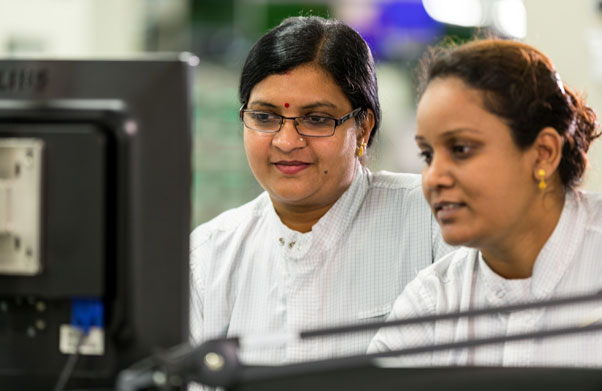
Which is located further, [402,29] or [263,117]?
[402,29]

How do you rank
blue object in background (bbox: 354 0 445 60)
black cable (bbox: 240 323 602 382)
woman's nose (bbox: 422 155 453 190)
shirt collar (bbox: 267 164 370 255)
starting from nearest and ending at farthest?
black cable (bbox: 240 323 602 382), woman's nose (bbox: 422 155 453 190), shirt collar (bbox: 267 164 370 255), blue object in background (bbox: 354 0 445 60)

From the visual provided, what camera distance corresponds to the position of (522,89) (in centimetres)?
135

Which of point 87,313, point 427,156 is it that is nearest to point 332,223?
point 427,156

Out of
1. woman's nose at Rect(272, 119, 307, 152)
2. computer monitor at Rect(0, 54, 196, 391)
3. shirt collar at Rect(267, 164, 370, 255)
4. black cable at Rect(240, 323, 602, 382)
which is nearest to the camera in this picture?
black cable at Rect(240, 323, 602, 382)

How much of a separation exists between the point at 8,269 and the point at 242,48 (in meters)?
6.09

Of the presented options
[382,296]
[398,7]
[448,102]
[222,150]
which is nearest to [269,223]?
[382,296]

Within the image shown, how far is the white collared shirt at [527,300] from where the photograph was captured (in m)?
1.35

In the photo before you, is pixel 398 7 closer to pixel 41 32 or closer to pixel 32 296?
pixel 41 32

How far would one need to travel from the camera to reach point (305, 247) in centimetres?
183

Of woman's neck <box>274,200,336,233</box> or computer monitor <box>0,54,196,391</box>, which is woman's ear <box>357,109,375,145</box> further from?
→ computer monitor <box>0,54,196,391</box>

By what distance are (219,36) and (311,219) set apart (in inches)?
212

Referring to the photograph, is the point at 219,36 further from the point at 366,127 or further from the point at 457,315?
the point at 457,315

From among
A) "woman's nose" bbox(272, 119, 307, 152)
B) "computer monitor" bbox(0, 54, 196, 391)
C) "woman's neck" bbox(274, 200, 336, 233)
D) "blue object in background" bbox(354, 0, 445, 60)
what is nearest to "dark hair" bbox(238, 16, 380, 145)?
"woman's nose" bbox(272, 119, 307, 152)

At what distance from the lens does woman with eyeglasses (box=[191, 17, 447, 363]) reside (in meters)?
1.74
